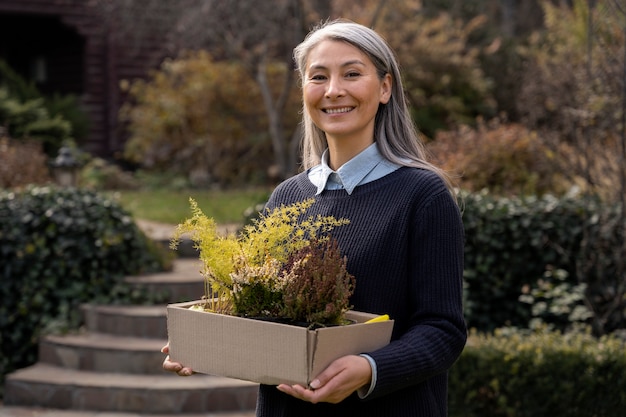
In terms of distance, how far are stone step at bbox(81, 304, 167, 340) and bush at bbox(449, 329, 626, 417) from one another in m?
2.44

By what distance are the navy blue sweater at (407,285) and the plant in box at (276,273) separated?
8 centimetres

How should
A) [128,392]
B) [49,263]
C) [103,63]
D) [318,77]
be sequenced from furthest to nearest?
[103,63] < [49,263] < [128,392] < [318,77]

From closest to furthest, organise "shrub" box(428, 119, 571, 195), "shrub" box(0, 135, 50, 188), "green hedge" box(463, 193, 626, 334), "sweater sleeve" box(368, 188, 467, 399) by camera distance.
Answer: "sweater sleeve" box(368, 188, 467, 399) < "green hedge" box(463, 193, 626, 334) < "shrub" box(428, 119, 571, 195) < "shrub" box(0, 135, 50, 188)

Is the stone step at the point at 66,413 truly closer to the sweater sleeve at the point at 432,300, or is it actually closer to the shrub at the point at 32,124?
the sweater sleeve at the point at 432,300

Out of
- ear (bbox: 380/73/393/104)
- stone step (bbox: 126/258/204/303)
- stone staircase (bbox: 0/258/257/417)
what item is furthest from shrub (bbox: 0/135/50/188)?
ear (bbox: 380/73/393/104)

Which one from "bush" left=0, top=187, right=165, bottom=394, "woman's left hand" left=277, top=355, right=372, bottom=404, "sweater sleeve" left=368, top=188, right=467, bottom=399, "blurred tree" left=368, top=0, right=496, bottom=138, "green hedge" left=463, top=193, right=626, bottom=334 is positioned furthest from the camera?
"blurred tree" left=368, top=0, right=496, bottom=138

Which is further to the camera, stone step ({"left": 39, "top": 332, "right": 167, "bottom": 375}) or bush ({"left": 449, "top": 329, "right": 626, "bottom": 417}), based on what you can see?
stone step ({"left": 39, "top": 332, "right": 167, "bottom": 375})

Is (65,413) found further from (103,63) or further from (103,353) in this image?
(103,63)

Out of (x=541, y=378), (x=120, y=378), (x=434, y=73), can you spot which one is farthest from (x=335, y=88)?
(x=434, y=73)

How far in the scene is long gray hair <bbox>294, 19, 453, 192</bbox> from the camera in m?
2.17

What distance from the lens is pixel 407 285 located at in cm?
210

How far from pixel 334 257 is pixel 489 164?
732 cm

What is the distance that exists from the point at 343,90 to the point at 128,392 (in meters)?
4.22

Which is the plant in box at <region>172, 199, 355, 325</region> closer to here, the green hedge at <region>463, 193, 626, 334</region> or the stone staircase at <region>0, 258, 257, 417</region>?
the stone staircase at <region>0, 258, 257, 417</region>
